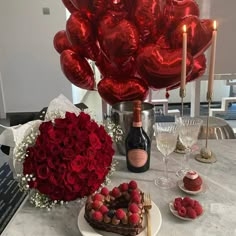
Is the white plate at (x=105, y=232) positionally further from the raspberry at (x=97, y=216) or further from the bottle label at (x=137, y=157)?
the bottle label at (x=137, y=157)

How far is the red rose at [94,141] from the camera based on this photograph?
0.75 meters

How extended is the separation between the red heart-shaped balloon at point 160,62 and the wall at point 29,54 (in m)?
3.06

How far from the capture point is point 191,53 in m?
1.08

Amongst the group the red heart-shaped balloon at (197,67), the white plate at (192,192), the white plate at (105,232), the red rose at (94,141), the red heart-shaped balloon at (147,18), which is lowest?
the white plate at (192,192)

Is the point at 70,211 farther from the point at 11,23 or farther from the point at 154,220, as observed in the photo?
the point at 11,23

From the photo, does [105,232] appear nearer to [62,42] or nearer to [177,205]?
[177,205]

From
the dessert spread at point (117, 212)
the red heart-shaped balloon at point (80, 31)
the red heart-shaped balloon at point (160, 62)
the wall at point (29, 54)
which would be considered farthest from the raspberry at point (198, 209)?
the wall at point (29, 54)

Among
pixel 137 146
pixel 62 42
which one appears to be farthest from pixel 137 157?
pixel 62 42

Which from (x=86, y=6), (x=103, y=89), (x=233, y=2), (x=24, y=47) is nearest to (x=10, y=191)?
(x=103, y=89)

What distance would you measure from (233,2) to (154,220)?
164 centimetres

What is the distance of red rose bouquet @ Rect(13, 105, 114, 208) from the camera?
718mm

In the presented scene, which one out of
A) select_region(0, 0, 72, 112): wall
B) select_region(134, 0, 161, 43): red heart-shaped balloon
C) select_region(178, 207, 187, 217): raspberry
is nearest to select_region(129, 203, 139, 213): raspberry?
select_region(178, 207, 187, 217): raspberry

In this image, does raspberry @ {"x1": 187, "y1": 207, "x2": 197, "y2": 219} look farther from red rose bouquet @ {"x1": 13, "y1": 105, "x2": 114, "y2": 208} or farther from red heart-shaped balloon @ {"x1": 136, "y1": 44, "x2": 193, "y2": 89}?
red heart-shaped balloon @ {"x1": 136, "y1": 44, "x2": 193, "y2": 89}

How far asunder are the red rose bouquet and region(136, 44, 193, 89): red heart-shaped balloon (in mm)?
364
